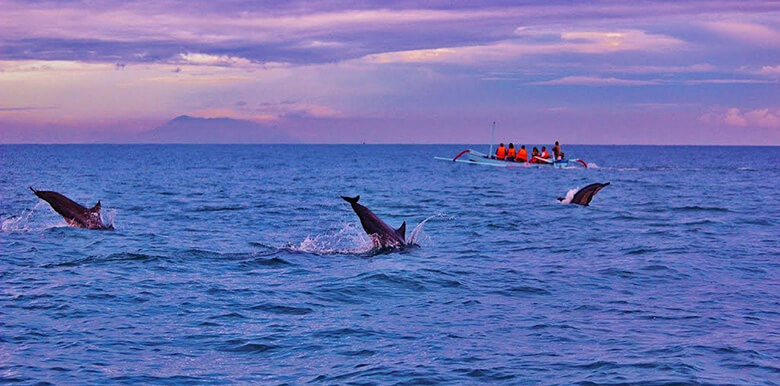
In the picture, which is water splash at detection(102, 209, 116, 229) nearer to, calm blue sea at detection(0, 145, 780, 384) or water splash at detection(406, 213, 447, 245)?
calm blue sea at detection(0, 145, 780, 384)

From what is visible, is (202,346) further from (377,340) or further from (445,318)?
(445,318)

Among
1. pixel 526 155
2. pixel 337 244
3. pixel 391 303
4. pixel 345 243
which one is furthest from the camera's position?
pixel 526 155

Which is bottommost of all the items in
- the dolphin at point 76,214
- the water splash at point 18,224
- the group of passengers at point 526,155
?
the water splash at point 18,224

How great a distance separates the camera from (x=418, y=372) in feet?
36.5

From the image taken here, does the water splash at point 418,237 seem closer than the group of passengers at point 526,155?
Yes

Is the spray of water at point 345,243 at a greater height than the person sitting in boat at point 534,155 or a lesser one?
lesser

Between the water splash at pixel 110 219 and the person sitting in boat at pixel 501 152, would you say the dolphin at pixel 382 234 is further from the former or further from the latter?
the person sitting in boat at pixel 501 152

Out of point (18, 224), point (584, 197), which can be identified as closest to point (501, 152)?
point (584, 197)

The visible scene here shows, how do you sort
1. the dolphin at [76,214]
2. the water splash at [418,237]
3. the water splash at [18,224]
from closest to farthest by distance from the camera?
the water splash at [418,237], the dolphin at [76,214], the water splash at [18,224]

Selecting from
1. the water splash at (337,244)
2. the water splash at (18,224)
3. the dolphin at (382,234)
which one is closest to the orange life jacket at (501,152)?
the water splash at (18,224)

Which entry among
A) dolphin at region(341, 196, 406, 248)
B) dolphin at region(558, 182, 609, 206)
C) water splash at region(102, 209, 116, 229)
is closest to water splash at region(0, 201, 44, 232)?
water splash at region(102, 209, 116, 229)

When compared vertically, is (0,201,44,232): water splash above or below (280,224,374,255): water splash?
below

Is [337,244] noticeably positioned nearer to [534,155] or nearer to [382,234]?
[382,234]

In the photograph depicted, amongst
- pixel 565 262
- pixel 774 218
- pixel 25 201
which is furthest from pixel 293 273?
pixel 25 201
